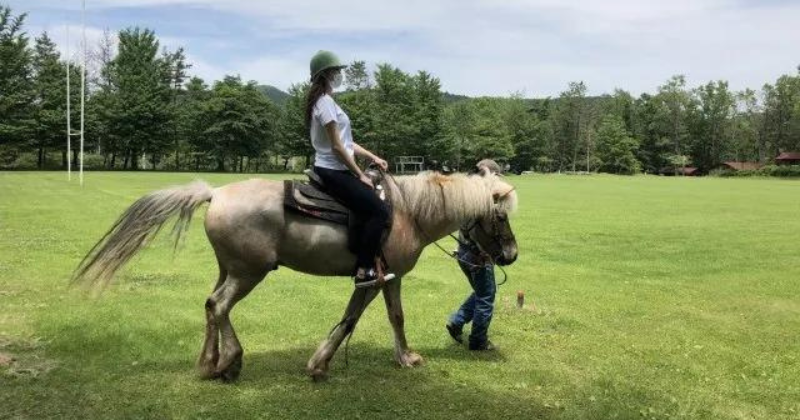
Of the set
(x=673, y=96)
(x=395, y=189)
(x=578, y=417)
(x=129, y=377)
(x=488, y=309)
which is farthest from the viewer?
(x=673, y=96)

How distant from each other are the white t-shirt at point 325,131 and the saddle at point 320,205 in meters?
0.23

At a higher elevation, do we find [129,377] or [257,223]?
[257,223]

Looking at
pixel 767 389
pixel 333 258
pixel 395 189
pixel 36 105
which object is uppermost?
pixel 36 105

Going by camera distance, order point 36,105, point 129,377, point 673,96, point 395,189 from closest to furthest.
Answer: point 129,377, point 395,189, point 36,105, point 673,96

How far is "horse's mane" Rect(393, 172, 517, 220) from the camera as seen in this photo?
6.29 m

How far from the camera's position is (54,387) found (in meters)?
5.58

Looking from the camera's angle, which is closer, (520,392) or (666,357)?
(520,392)

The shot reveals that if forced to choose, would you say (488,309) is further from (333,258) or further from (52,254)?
(52,254)

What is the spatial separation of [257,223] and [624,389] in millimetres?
3807

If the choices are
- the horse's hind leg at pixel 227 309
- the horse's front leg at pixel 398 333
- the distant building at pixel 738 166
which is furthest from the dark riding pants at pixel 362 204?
the distant building at pixel 738 166

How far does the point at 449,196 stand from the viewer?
6.32 meters

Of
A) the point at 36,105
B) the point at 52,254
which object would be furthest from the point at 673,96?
the point at 52,254

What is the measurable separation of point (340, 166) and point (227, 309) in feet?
5.41

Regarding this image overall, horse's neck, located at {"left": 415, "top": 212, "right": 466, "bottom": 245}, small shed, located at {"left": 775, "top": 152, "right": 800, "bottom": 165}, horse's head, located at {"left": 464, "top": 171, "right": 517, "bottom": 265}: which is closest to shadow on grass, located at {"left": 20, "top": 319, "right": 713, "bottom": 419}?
horse's head, located at {"left": 464, "top": 171, "right": 517, "bottom": 265}
